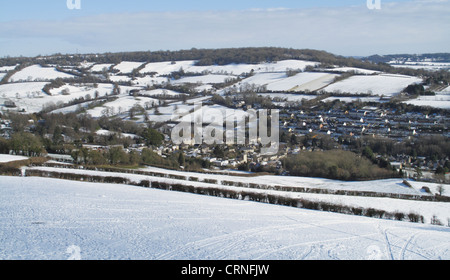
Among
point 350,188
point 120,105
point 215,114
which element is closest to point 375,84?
point 215,114

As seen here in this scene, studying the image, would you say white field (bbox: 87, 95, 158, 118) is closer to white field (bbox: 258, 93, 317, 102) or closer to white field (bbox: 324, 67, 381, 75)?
white field (bbox: 258, 93, 317, 102)

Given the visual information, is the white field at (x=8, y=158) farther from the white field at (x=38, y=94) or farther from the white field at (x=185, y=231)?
the white field at (x=38, y=94)

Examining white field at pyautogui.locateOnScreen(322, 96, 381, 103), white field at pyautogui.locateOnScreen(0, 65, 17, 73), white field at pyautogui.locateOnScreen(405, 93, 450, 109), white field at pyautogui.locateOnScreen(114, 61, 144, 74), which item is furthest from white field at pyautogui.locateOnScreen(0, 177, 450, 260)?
white field at pyautogui.locateOnScreen(0, 65, 17, 73)

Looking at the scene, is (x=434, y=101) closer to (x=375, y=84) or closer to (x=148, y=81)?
(x=375, y=84)

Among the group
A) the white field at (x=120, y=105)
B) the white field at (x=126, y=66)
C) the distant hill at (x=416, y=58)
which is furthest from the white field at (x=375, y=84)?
the white field at (x=126, y=66)
